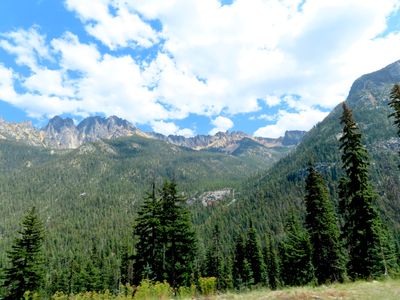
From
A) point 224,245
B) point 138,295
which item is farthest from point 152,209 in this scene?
point 224,245

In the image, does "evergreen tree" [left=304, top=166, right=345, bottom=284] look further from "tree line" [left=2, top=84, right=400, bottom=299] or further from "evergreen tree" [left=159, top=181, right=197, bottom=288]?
"evergreen tree" [left=159, top=181, right=197, bottom=288]

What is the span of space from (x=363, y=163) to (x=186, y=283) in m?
19.8

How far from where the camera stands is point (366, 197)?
1131 inches

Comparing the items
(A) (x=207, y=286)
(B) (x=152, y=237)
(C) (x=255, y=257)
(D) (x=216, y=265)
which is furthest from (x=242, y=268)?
(A) (x=207, y=286)

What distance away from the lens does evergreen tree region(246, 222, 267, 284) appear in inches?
2633

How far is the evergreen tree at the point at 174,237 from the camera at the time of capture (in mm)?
33438

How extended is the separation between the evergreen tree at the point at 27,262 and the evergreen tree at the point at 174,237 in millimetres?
17054

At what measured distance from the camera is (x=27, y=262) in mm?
39625

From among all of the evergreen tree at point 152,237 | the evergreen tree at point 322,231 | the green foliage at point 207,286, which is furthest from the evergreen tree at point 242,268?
the green foliage at point 207,286

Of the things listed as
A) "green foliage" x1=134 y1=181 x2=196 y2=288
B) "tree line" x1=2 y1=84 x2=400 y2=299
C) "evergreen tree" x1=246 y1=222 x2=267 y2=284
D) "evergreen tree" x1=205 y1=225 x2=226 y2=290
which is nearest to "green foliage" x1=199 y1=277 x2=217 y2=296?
"tree line" x1=2 y1=84 x2=400 y2=299

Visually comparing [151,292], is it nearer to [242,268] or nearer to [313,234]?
[313,234]

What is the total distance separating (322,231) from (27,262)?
33.1 meters

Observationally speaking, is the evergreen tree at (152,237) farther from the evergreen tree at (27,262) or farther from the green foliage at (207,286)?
the green foliage at (207,286)

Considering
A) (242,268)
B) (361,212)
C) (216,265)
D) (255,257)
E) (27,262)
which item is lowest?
(242,268)
